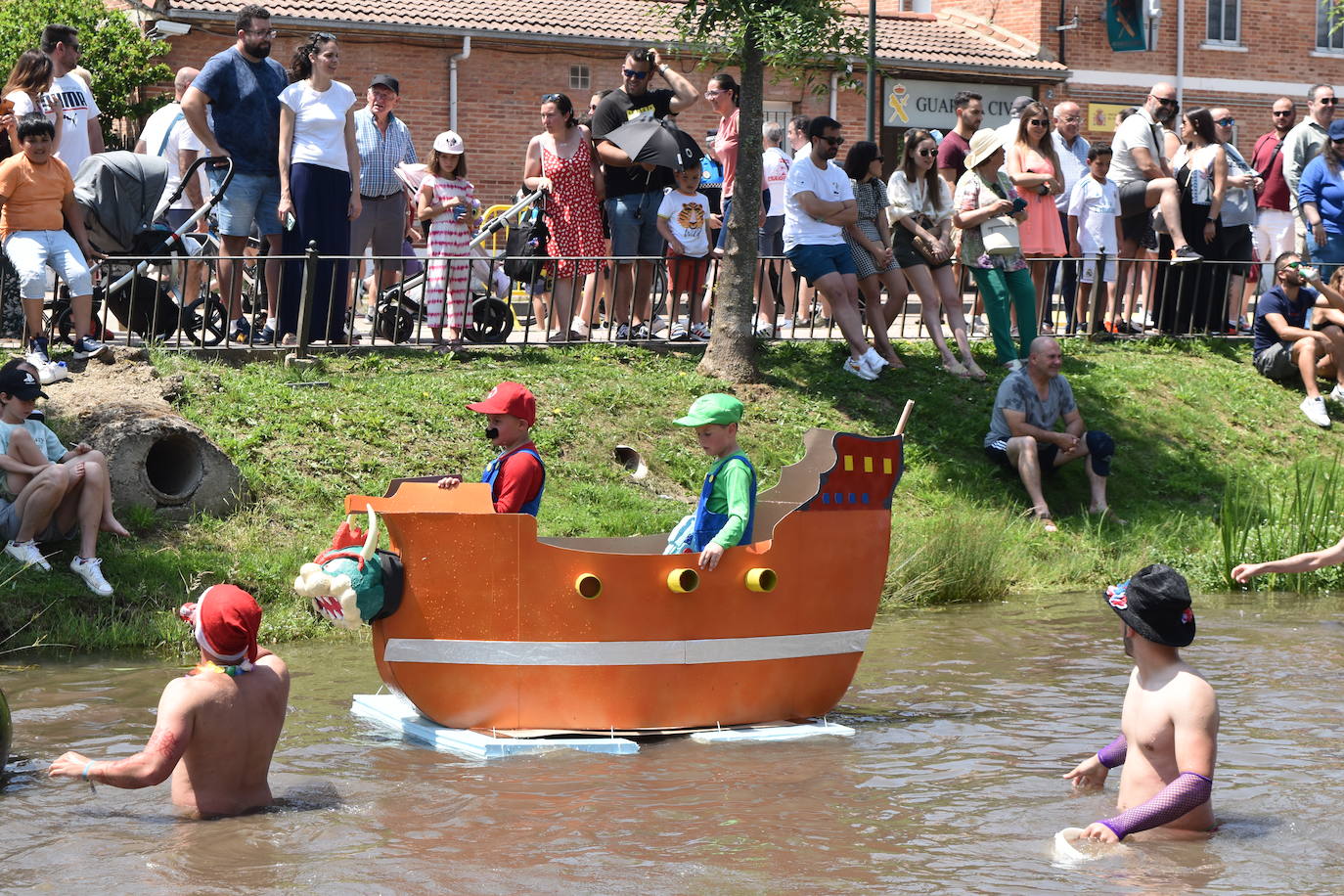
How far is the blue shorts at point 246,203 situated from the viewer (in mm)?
14102

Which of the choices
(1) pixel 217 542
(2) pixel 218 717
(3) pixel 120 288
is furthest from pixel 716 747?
(3) pixel 120 288

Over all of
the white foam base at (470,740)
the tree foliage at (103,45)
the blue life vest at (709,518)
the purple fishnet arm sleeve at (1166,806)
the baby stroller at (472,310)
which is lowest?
the white foam base at (470,740)

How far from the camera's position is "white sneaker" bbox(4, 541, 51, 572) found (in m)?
10.4

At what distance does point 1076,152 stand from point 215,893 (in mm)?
15020

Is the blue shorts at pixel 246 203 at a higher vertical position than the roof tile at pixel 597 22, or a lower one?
lower

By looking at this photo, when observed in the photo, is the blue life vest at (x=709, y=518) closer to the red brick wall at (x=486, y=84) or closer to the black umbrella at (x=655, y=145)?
the black umbrella at (x=655, y=145)

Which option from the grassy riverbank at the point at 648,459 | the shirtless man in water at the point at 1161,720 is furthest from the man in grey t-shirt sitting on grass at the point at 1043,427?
the shirtless man in water at the point at 1161,720

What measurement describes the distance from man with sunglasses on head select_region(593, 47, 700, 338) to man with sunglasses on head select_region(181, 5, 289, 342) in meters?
3.05

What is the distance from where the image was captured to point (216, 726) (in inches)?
269

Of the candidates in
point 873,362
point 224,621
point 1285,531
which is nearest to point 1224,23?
point 873,362

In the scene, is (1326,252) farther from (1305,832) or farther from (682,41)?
(1305,832)

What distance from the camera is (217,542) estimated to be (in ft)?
37.0

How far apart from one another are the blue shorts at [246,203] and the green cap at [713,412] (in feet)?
21.5

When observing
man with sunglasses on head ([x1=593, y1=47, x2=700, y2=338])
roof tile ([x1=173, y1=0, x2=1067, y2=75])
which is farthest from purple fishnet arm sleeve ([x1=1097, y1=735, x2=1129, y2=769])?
roof tile ([x1=173, y1=0, x2=1067, y2=75])
